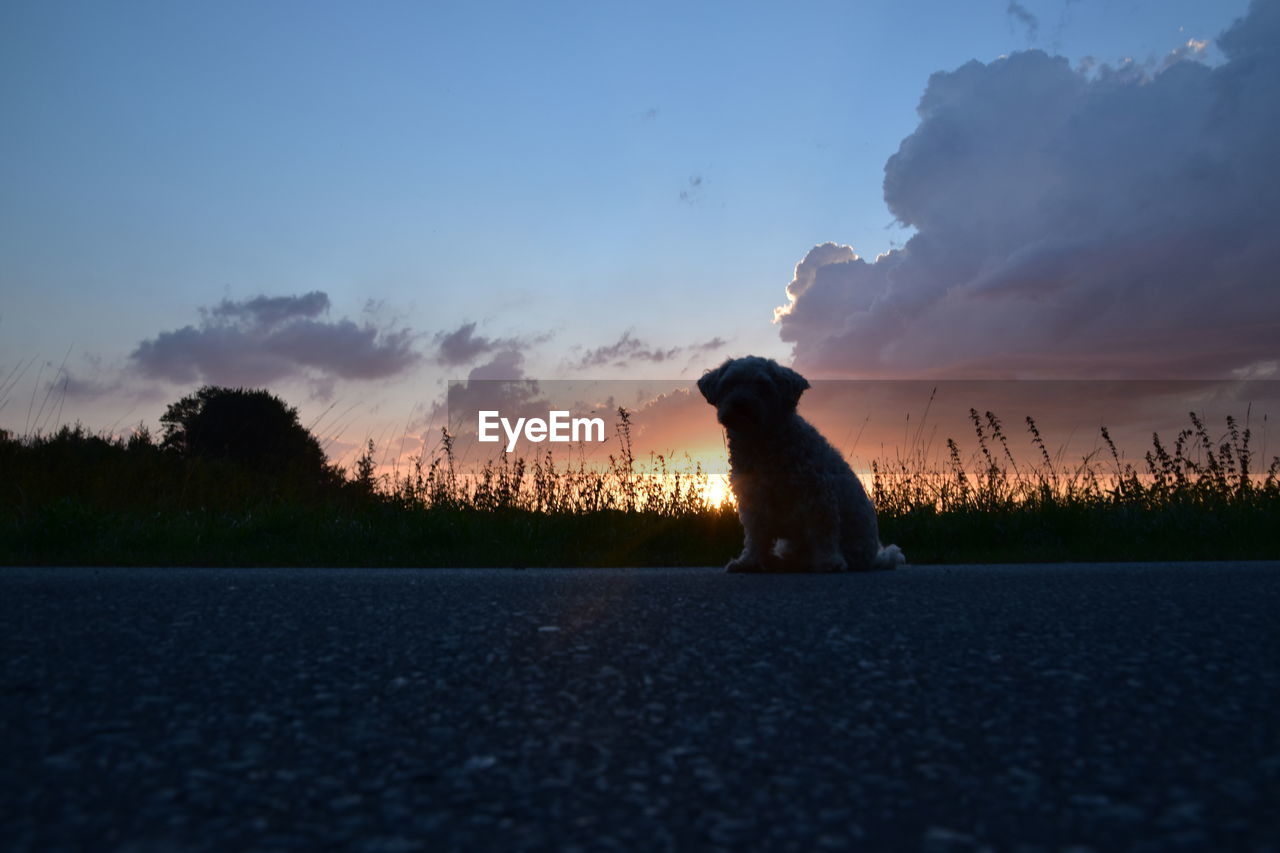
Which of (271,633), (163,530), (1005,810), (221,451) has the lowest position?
(1005,810)

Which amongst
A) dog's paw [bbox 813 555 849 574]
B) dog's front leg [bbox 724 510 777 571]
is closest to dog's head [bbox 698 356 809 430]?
dog's front leg [bbox 724 510 777 571]

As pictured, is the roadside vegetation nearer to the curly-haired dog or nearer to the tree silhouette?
the curly-haired dog

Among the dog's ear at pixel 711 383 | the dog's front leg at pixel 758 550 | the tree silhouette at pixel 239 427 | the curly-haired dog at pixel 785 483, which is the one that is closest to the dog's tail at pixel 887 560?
the curly-haired dog at pixel 785 483

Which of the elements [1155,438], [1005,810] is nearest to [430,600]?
[1005,810]

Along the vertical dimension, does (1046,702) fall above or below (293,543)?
below

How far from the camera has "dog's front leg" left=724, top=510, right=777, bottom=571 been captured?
23.5 feet

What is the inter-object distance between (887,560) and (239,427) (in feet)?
A: 63.8

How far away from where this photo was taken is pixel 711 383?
7543 millimetres

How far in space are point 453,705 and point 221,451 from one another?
21699mm

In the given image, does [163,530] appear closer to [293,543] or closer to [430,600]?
[293,543]

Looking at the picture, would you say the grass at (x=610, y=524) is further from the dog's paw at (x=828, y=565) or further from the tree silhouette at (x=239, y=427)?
the tree silhouette at (x=239, y=427)

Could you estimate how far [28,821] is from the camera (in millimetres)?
2000

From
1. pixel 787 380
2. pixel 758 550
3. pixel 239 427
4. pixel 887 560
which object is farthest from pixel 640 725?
pixel 239 427

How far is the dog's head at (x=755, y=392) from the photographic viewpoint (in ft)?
23.2
